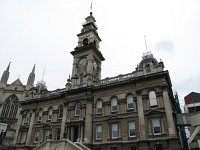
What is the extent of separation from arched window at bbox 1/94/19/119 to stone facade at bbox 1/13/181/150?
2276cm

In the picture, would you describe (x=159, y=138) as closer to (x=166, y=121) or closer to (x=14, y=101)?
(x=166, y=121)

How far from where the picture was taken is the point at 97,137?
28266mm

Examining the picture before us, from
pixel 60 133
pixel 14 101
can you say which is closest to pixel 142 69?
pixel 60 133

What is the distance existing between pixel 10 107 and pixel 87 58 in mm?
36512

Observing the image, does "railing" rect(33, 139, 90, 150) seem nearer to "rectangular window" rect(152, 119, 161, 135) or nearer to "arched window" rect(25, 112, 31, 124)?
"rectangular window" rect(152, 119, 161, 135)

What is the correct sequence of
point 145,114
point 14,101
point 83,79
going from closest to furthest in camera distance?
point 145,114 < point 83,79 < point 14,101

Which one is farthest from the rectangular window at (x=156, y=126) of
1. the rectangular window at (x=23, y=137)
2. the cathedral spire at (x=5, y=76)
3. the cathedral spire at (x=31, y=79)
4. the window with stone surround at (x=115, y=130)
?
the cathedral spire at (x=5, y=76)

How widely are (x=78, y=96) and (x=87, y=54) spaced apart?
32.3ft

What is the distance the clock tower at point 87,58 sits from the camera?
35100 millimetres

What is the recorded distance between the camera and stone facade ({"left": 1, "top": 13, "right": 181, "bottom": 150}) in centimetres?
2475

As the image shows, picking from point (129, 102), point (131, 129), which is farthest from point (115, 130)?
point (129, 102)

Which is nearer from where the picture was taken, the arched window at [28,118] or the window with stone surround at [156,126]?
the window with stone surround at [156,126]

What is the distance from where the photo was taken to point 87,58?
3772 centimetres

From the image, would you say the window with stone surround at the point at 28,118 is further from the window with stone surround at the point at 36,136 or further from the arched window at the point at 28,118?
the window with stone surround at the point at 36,136
